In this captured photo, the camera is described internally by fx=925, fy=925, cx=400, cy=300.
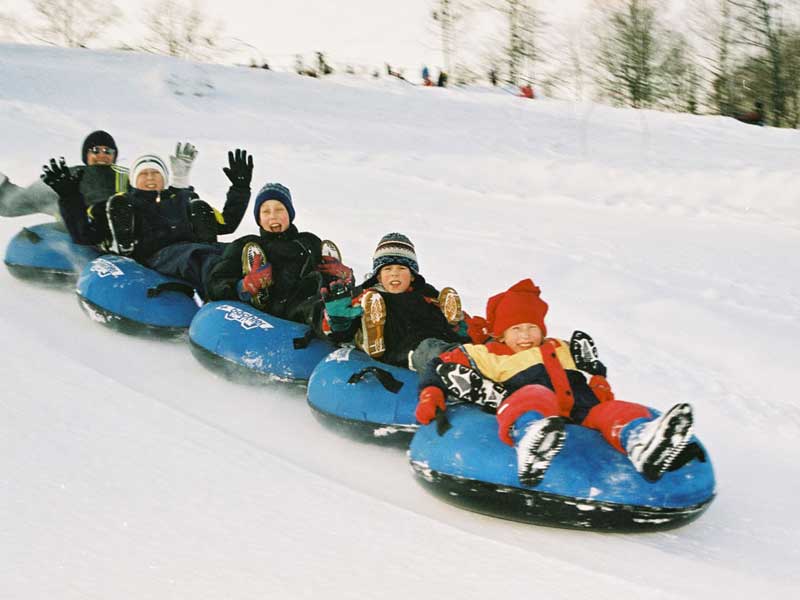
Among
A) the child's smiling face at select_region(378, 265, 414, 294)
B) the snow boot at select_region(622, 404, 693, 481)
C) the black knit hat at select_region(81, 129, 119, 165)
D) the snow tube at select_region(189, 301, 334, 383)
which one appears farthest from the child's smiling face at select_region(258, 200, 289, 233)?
the snow boot at select_region(622, 404, 693, 481)

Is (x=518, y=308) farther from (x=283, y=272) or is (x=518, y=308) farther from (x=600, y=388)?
(x=283, y=272)

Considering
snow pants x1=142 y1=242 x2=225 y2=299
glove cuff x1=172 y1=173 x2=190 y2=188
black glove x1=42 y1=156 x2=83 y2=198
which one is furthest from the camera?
glove cuff x1=172 y1=173 x2=190 y2=188

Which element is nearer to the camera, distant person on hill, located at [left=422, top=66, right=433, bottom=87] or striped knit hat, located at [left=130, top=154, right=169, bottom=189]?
striped knit hat, located at [left=130, top=154, right=169, bottom=189]

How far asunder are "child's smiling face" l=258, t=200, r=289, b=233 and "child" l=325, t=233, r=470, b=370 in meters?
0.94

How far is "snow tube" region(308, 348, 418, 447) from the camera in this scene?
3998 millimetres

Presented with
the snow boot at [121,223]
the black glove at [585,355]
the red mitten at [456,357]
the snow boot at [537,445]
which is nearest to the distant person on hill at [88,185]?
the snow boot at [121,223]

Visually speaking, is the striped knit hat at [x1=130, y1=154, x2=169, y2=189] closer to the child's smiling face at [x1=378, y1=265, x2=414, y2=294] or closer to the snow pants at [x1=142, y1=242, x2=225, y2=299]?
the snow pants at [x1=142, y1=242, x2=225, y2=299]

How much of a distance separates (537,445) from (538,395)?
0.75ft

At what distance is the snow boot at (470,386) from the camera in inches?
144

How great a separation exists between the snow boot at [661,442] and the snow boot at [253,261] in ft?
8.34

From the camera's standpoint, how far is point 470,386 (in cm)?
365

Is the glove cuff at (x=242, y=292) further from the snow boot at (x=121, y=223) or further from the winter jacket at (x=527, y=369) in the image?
the winter jacket at (x=527, y=369)

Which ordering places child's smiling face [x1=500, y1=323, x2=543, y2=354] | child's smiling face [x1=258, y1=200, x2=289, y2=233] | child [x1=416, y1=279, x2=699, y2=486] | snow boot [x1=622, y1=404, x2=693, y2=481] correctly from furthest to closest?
child's smiling face [x1=258, y1=200, x2=289, y2=233] < child's smiling face [x1=500, y1=323, x2=543, y2=354] < child [x1=416, y1=279, x2=699, y2=486] < snow boot [x1=622, y1=404, x2=693, y2=481]

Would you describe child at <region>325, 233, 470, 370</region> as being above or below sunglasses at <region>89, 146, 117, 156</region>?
below
